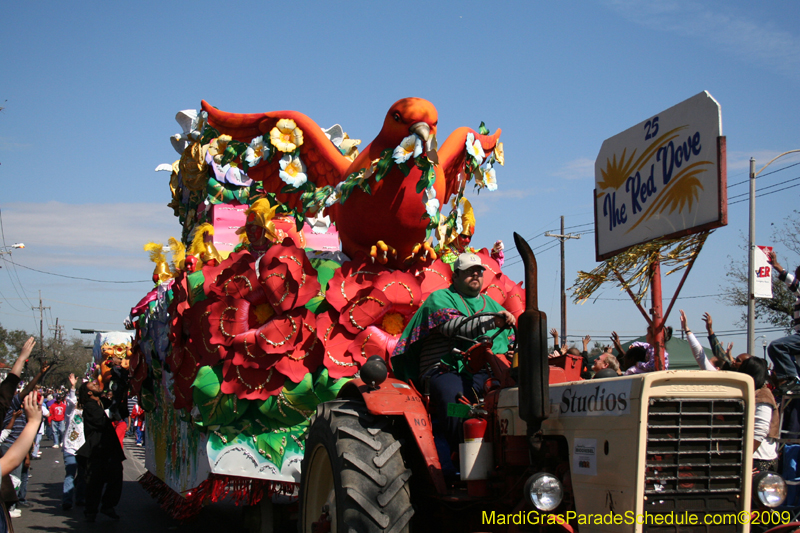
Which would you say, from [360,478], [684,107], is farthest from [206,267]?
[684,107]

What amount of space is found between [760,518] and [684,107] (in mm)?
2986

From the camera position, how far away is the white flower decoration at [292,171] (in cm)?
665

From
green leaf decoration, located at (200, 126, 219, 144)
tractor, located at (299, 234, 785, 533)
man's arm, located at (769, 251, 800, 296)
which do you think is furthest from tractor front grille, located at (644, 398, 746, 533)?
green leaf decoration, located at (200, 126, 219, 144)

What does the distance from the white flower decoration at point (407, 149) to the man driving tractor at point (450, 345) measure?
154 centimetres

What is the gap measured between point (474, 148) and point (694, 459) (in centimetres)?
447

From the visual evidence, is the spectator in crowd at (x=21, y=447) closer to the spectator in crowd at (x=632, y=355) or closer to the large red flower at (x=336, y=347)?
the large red flower at (x=336, y=347)

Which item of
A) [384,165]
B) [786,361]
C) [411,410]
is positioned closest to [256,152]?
[384,165]

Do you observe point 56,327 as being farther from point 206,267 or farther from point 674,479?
point 674,479

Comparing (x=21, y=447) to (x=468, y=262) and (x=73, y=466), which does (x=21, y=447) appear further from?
(x=73, y=466)

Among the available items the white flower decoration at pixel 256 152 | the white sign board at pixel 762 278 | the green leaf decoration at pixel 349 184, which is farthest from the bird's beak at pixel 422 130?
the white sign board at pixel 762 278

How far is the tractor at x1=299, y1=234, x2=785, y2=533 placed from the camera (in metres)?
2.90

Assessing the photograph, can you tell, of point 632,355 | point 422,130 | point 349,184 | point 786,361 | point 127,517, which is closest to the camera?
point 632,355

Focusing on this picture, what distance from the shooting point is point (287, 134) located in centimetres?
662

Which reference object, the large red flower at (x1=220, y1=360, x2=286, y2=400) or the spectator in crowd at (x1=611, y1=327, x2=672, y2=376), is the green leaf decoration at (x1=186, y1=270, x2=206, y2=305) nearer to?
the large red flower at (x1=220, y1=360, x2=286, y2=400)
